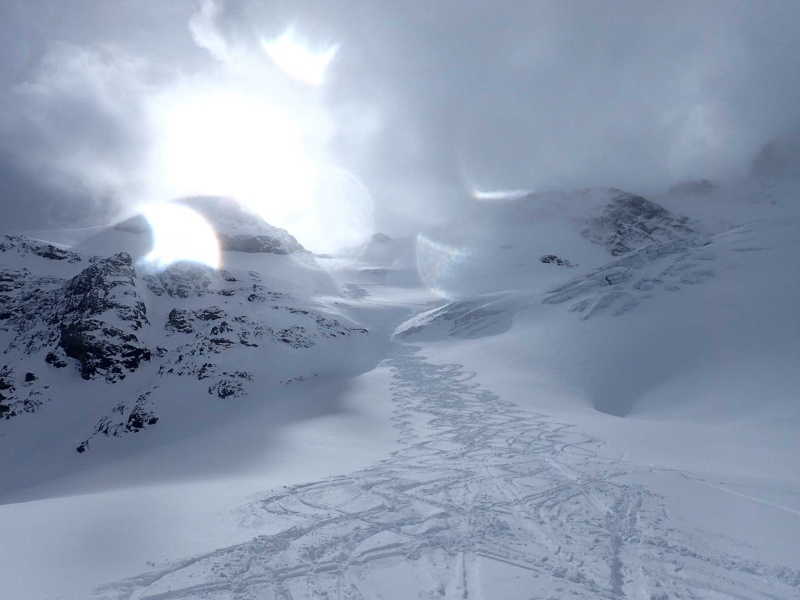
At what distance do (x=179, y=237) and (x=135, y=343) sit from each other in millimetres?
30086

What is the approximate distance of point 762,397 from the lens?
703 inches

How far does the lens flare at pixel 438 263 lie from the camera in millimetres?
84688

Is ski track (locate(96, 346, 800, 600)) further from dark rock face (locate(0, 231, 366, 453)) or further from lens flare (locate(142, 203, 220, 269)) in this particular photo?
lens flare (locate(142, 203, 220, 269))

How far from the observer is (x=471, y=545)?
813cm

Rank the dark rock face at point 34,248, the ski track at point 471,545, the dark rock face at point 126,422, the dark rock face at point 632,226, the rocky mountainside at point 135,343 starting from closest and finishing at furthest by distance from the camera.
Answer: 1. the ski track at point 471,545
2. the dark rock face at point 126,422
3. the rocky mountainside at point 135,343
4. the dark rock face at point 34,248
5. the dark rock face at point 632,226

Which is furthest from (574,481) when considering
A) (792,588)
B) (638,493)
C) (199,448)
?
(199,448)

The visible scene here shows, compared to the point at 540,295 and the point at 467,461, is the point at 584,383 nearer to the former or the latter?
the point at 467,461

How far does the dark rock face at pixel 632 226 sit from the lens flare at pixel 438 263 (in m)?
40.4

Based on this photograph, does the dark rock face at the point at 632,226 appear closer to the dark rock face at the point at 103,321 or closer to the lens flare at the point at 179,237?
the lens flare at the point at 179,237

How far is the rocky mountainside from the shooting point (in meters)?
25.3

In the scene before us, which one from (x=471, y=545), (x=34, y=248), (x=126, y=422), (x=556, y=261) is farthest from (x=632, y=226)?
(x=471, y=545)

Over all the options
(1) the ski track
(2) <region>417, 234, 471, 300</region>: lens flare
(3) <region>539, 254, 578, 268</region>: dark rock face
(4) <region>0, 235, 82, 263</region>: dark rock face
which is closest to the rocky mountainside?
(4) <region>0, 235, 82, 263</region>: dark rock face

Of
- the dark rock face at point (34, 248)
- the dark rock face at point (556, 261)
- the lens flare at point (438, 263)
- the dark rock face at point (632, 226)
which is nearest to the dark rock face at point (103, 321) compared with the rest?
the dark rock face at point (34, 248)

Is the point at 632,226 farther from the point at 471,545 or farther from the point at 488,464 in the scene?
the point at 471,545
